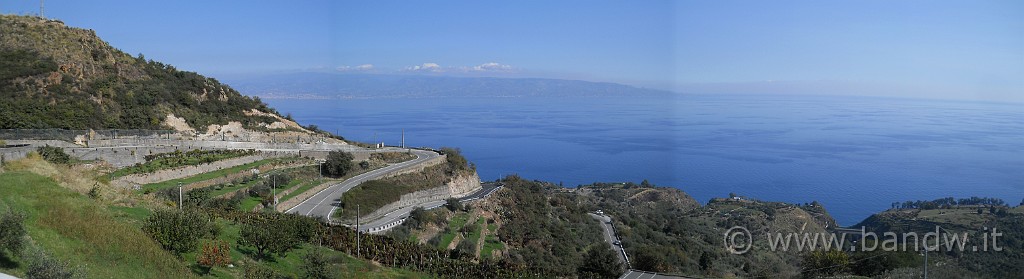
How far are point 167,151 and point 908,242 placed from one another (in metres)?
25.4

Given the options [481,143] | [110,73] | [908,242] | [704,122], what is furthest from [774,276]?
[704,122]

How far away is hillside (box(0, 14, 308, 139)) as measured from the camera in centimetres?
2619

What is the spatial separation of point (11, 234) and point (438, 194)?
19.7 meters

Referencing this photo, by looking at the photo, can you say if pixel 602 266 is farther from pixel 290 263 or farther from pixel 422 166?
pixel 422 166

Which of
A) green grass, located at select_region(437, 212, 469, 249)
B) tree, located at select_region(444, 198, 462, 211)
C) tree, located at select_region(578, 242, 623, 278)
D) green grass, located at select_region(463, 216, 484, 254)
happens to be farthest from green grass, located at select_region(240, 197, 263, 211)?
tree, located at select_region(578, 242, 623, 278)

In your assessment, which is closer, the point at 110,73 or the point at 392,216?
the point at 392,216

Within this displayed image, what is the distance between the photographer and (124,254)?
29.7 feet

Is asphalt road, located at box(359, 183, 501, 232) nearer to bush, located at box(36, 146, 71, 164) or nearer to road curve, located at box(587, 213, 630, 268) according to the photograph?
road curve, located at box(587, 213, 630, 268)

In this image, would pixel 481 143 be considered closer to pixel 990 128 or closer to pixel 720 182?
pixel 720 182

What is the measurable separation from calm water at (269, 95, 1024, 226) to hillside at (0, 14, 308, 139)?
110ft

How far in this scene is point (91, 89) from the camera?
28750 mm

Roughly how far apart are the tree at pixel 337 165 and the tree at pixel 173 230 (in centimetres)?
1597

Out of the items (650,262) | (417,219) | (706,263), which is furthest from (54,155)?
(706,263)

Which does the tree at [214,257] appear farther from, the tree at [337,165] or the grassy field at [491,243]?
the tree at [337,165]
